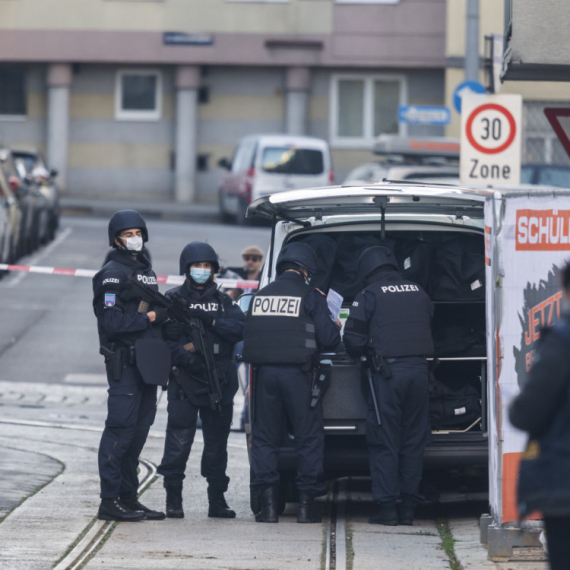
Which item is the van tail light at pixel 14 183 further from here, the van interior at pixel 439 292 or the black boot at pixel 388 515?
the black boot at pixel 388 515

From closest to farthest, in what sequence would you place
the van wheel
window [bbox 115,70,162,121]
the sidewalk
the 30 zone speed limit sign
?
the 30 zone speed limit sign, the van wheel, the sidewalk, window [bbox 115,70,162,121]

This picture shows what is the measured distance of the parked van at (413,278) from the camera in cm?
811

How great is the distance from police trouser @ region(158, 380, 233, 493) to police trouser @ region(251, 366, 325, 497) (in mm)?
281

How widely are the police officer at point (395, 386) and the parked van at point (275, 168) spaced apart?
1842 cm

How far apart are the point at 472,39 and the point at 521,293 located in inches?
372

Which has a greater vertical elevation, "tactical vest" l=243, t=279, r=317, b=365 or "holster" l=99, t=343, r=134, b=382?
"tactical vest" l=243, t=279, r=317, b=365

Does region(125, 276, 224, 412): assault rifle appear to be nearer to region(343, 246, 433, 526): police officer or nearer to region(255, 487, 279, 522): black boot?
region(255, 487, 279, 522): black boot

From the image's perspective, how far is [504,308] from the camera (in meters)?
6.78

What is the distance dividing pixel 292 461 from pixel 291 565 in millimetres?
1459

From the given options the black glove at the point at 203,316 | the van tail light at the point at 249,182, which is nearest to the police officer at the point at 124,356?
the black glove at the point at 203,316

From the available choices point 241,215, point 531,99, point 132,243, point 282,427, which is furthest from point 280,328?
point 531,99

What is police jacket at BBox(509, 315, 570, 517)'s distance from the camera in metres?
4.46

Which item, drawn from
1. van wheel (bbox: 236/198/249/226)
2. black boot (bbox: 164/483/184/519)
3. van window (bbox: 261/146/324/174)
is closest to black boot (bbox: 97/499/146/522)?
black boot (bbox: 164/483/184/519)

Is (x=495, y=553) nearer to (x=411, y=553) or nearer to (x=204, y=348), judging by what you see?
(x=411, y=553)
